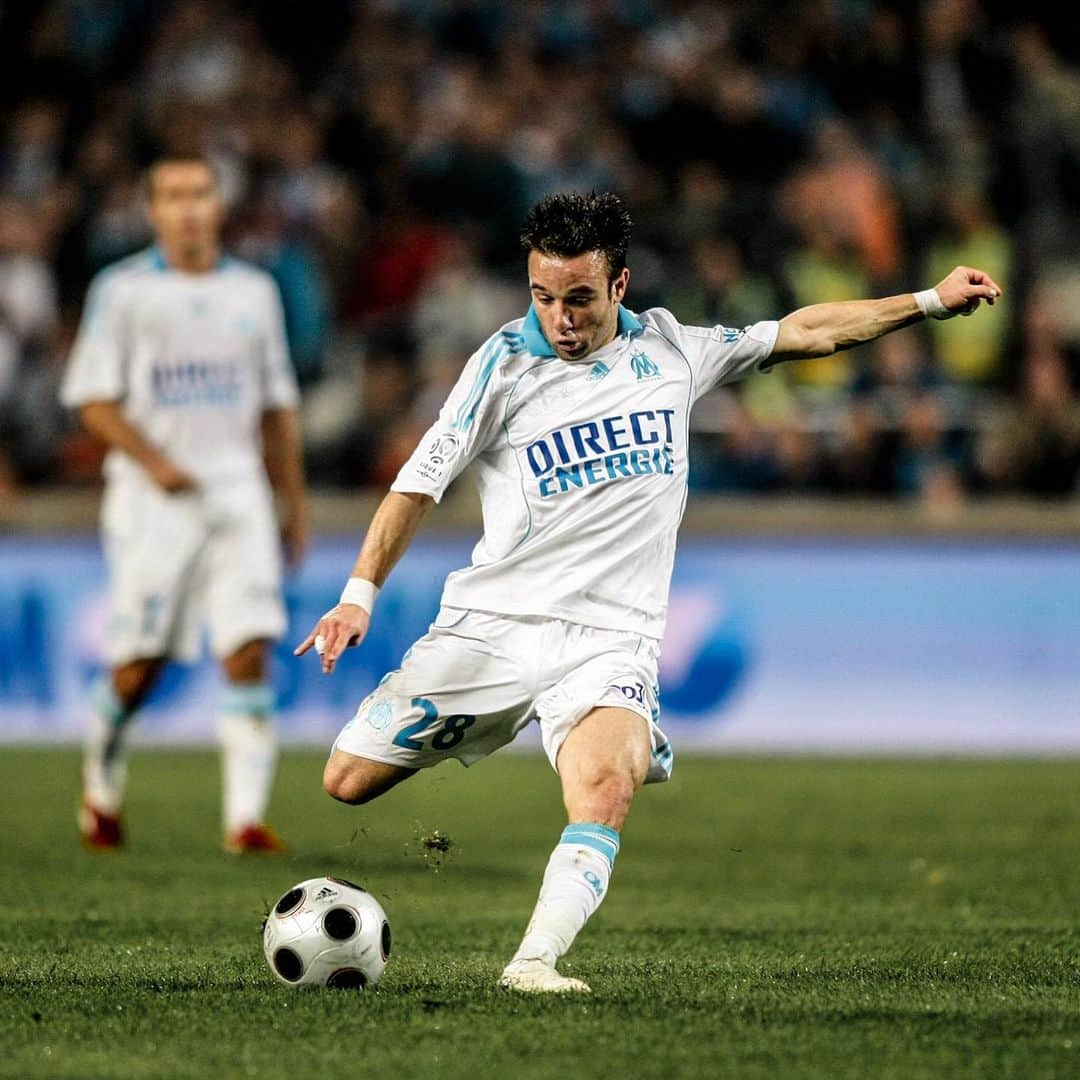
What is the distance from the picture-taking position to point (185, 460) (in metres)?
9.53

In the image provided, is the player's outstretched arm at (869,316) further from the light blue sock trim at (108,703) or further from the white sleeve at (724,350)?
the light blue sock trim at (108,703)

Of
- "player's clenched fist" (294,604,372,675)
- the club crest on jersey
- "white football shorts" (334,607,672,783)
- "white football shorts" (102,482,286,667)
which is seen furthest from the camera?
"white football shorts" (102,482,286,667)

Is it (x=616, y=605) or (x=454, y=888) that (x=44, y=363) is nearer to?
(x=454, y=888)

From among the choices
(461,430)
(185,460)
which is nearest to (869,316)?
(461,430)

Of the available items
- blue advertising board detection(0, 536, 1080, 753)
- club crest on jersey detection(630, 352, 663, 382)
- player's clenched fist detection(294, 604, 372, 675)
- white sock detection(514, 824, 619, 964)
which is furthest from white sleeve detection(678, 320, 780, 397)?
blue advertising board detection(0, 536, 1080, 753)

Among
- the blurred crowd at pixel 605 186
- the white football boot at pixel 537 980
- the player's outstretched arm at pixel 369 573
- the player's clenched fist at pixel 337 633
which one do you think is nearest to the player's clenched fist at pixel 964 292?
the player's outstretched arm at pixel 369 573

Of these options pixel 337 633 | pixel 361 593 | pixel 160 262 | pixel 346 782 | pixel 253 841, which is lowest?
pixel 253 841

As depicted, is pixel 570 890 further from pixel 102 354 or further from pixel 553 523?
pixel 102 354

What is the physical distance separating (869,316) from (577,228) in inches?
41.2

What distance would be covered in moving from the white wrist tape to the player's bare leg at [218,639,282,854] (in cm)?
391

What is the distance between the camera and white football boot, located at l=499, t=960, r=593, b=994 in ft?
17.5

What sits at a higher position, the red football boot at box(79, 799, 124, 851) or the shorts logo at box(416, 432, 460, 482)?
the shorts logo at box(416, 432, 460, 482)

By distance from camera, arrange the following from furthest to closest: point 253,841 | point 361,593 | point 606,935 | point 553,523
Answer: point 253,841 → point 606,935 → point 553,523 → point 361,593

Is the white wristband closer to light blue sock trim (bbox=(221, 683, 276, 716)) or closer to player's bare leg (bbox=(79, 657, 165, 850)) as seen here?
light blue sock trim (bbox=(221, 683, 276, 716))
